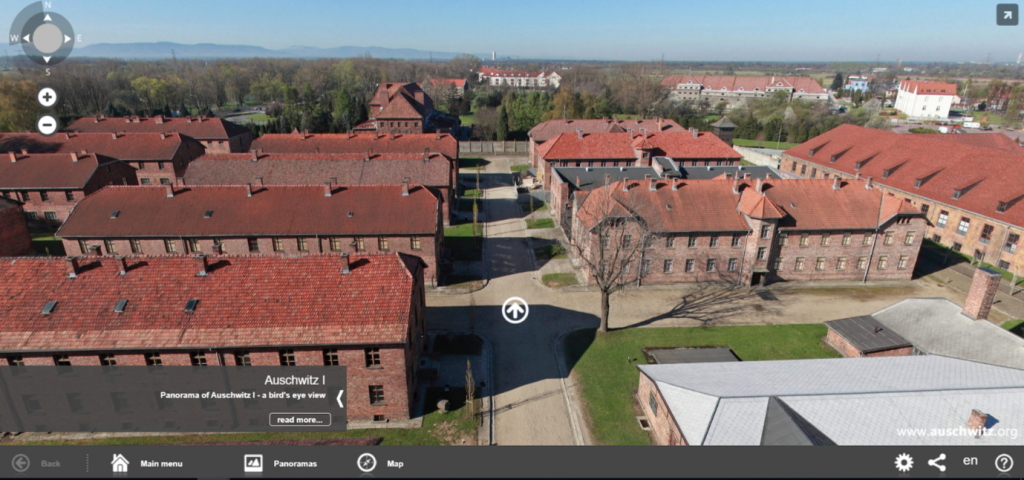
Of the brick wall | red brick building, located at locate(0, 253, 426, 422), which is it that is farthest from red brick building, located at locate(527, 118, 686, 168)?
red brick building, located at locate(0, 253, 426, 422)

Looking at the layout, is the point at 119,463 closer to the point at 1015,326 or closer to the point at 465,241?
the point at 465,241

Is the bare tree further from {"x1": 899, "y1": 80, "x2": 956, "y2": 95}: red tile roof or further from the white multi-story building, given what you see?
{"x1": 899, "y1": 80, "x2": 956, "y2": 95}: red tile roof

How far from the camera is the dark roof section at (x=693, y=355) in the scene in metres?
26.9

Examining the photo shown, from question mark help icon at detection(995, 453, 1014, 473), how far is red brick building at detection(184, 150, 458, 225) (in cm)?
4363

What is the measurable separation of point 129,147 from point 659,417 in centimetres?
7322

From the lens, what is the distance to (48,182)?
49031 mm

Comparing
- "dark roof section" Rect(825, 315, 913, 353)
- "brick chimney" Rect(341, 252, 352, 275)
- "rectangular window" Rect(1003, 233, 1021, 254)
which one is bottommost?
"dark roof section" Rect(825, 315, 913, 353)

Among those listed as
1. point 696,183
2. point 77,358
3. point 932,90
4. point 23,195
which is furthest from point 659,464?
point 932,90

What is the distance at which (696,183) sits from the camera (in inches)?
1598

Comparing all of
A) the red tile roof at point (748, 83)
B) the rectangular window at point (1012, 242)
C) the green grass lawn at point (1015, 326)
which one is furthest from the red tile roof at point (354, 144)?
the red tile roof at point (748, 83)

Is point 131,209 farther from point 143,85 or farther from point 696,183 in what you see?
point 143,85

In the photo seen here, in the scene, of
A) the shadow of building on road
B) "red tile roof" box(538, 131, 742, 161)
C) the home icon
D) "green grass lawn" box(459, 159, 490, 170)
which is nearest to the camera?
the home icon

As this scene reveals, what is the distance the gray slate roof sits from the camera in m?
17.1

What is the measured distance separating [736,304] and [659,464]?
25614 mm
